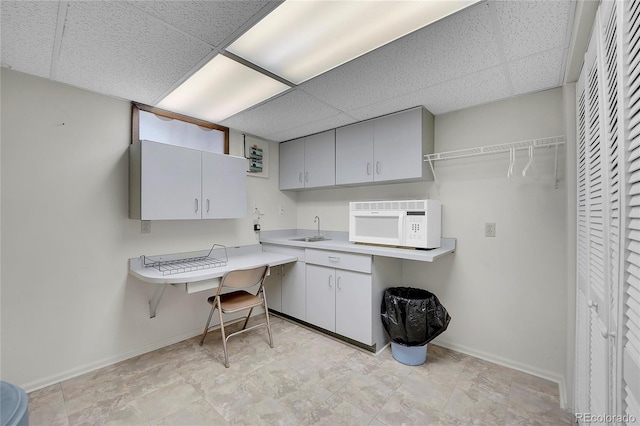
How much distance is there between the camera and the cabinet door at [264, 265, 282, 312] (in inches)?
125

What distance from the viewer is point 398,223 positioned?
2375 mm

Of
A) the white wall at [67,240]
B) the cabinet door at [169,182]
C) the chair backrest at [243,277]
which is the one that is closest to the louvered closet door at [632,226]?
the chair backrest at [243,277]

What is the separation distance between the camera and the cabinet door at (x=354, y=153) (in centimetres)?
268

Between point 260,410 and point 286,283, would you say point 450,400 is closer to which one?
point 260,410

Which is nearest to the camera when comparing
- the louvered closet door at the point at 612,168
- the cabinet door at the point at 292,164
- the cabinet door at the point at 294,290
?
the louvered closet door at the point at 612,168

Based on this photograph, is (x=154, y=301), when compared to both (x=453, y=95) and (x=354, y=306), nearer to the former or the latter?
(x=354, y=306)

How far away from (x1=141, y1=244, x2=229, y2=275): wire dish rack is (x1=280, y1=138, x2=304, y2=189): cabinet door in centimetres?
114

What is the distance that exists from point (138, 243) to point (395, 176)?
237 centimetres

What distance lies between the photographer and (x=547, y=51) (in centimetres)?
154

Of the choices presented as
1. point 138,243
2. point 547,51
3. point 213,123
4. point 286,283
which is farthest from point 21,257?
point 547,51

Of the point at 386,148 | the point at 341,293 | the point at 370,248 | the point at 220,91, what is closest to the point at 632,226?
the point at 370,248

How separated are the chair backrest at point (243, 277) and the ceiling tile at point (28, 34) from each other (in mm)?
1790

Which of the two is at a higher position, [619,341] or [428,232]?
[428,232]

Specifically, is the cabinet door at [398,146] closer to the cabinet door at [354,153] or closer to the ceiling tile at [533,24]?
the cabinet door at [354,153]
